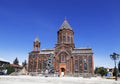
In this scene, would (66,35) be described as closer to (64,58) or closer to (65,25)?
(65,25)

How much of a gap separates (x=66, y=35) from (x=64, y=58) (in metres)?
8.31

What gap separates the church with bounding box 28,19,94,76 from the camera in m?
46.3

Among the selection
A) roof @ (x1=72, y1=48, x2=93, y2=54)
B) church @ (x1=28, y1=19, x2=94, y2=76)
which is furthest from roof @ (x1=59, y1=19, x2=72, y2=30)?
roof @ (x1=72, y1=48, x2=93, y2=54)

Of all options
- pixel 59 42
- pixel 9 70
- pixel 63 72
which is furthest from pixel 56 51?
pixel 9 70

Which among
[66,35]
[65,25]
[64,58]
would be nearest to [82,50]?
[64,58]

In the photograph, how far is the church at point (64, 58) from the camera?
46.3m

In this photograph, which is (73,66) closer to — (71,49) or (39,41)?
(71,49)

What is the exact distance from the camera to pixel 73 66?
1857 inches

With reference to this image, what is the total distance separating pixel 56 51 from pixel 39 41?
26.0 feet

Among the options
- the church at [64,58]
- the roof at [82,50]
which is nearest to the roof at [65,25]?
the church at [64,58]

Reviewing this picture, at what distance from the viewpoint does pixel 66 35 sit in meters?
51.6

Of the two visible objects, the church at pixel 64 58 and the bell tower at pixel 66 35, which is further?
the bell tower at pixel 66 35

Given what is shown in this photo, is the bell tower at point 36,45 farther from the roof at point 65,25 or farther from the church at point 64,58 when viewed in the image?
the roof at point 65,25

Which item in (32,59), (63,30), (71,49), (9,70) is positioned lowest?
(9,70)
